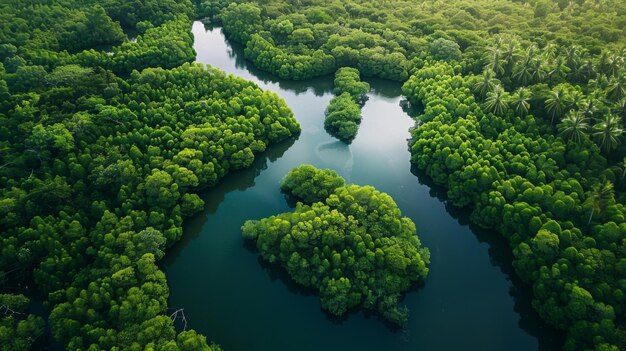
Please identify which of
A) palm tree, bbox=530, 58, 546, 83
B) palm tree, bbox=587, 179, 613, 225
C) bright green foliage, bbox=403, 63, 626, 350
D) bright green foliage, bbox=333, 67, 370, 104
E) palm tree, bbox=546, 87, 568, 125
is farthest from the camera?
bright green foliage, bbox=333, 67, 370, 104

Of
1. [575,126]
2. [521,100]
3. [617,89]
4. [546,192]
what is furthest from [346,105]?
[617,89]

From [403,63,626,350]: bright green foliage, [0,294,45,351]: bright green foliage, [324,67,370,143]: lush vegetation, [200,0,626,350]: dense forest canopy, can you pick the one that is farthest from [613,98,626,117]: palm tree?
[0,294,45,351]: bright green foliage

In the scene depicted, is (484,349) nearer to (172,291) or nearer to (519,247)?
(519,247)

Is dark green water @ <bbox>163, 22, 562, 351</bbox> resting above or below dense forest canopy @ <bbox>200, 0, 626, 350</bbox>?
below

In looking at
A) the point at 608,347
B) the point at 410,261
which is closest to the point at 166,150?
the point at 410,261

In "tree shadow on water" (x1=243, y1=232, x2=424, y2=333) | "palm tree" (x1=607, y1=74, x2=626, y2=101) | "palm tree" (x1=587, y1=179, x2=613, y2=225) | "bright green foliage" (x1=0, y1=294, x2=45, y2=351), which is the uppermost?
"palm tree" (x1=607, y1=74, x2=626, y2=101)

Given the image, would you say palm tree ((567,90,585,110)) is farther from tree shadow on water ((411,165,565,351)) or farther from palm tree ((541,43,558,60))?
tree shadow on water ((411,165,565,351))
